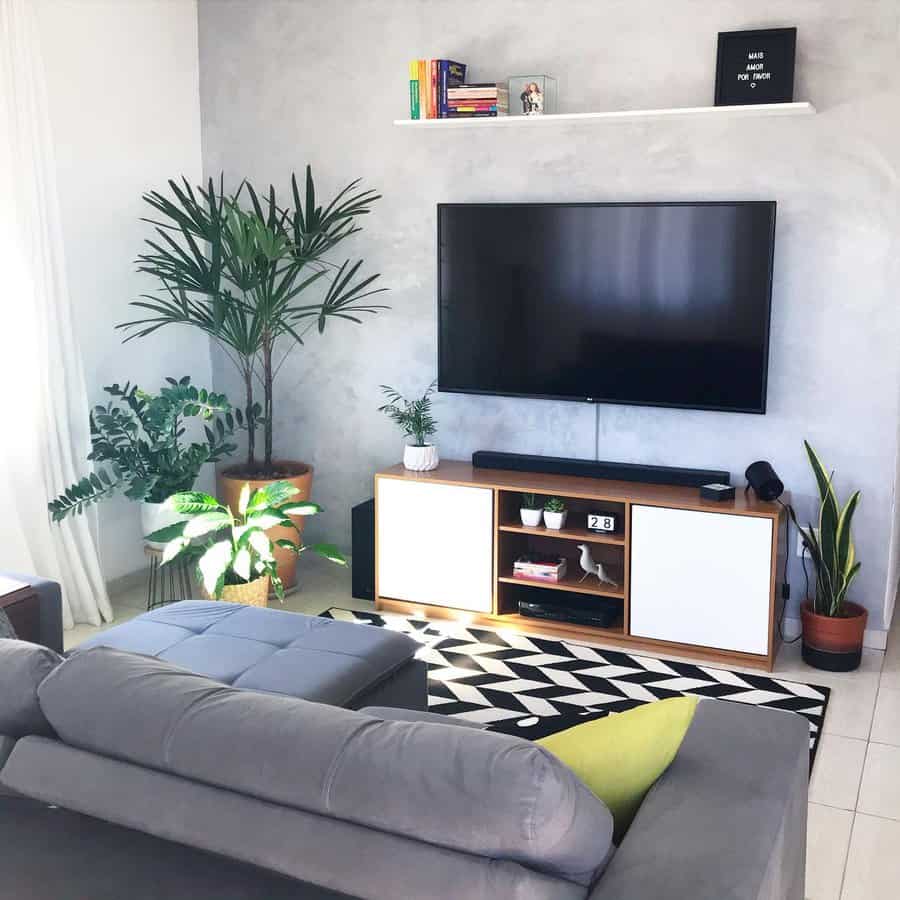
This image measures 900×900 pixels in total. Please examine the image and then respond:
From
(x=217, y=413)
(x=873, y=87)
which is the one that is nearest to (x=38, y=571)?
(x=217, y=413)

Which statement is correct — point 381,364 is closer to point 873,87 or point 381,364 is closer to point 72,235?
point 72,235

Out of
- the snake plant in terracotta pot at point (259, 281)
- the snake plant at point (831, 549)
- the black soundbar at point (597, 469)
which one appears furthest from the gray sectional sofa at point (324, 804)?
the snake plant in terracotta pot at point (259, 281)

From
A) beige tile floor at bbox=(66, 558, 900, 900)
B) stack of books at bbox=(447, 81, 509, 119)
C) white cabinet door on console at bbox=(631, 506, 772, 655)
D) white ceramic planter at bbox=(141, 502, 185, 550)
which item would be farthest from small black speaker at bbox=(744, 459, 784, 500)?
white ceramic planter at bbox=(141, 502, 185, 550)

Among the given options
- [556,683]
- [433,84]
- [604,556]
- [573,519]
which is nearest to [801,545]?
[604,556]

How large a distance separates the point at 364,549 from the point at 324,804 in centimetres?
309

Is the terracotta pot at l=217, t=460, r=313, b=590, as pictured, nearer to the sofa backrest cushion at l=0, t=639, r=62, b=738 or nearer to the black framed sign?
the black framed sign

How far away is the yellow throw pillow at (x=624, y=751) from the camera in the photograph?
68.5 inches

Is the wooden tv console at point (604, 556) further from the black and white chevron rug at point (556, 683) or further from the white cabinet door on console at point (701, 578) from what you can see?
the black and white chevron rug at point (556, 683)

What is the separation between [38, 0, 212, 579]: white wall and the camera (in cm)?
440

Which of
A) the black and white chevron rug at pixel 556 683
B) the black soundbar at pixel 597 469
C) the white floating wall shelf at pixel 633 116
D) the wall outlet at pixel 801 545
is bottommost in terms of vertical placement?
the black and white chevron rug at pixel 556 683

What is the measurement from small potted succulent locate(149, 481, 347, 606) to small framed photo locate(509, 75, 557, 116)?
1.68 meters

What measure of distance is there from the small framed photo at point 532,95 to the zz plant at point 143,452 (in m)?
1.63

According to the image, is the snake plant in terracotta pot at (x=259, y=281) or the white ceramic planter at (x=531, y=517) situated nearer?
the white ceramic planter at (x=531, y=517)

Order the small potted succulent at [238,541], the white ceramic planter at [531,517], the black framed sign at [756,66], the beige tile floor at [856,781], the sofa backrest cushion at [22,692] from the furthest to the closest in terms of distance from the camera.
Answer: the white ceramic planter at [531,517] → the small potted succulent at [238,541] → the black framed sign at [756,66] → the beige tile floor at [856,781] → the sofa backrest cushion at [22,692]
